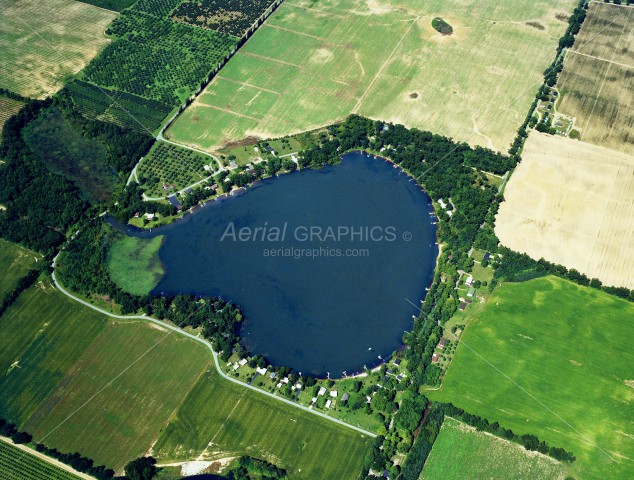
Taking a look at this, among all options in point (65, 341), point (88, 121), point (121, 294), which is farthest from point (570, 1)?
point (65, 341)

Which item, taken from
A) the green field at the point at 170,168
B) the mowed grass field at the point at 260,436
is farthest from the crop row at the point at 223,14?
the mowed grass field at the point at 260,436

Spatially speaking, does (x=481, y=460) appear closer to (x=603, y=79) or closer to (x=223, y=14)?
(x=603, y=79)

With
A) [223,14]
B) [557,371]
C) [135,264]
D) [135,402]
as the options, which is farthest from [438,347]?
[223,14]

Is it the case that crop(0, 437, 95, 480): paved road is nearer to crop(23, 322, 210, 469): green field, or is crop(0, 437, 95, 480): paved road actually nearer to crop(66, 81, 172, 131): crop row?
crop(23, 322, 210, 469): green field

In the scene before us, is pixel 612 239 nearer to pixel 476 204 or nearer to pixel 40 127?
pixel 476 204

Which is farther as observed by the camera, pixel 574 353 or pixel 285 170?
pixel 285 170

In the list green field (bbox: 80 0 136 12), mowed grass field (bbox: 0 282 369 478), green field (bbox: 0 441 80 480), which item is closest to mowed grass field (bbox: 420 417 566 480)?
mowed grass field (bbox: 0 282 369 478)
